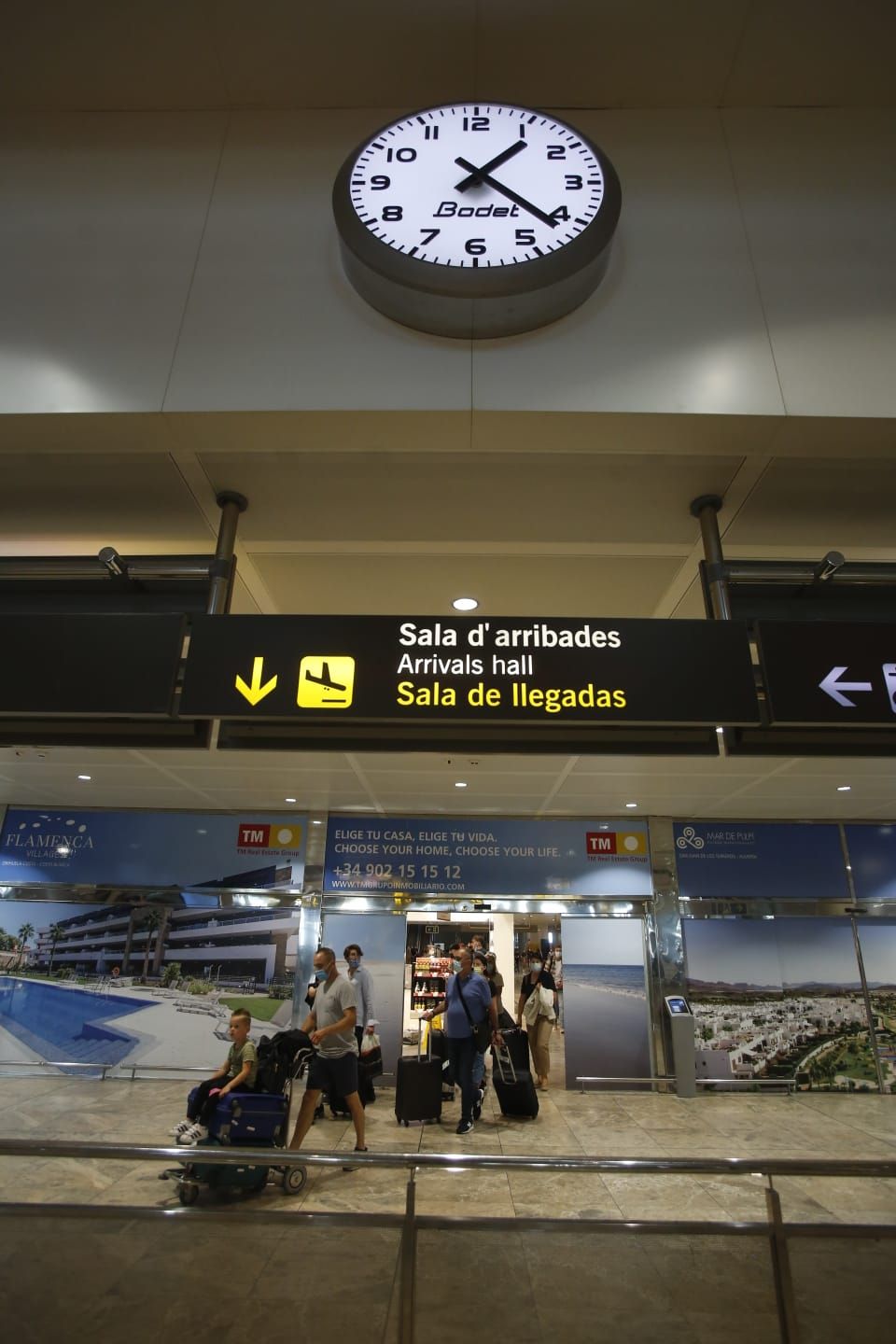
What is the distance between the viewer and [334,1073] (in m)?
4.81

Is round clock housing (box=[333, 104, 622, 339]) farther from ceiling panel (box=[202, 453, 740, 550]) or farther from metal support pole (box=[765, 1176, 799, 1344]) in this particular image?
metal support pole (box=[765, 1176, 799, 1344])

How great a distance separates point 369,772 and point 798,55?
19.1 feet

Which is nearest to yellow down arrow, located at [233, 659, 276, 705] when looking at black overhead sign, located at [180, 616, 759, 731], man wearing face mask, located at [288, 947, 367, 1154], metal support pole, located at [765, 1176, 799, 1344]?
black overhead sign, located at [180, 616, 759, 731]

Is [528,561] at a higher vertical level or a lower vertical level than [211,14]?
lower

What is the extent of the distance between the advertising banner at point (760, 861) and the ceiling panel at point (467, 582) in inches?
228

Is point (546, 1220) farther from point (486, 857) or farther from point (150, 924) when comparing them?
point (150, 924)

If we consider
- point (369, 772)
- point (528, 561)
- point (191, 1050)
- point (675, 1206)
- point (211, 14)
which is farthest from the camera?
point (191, 1050)

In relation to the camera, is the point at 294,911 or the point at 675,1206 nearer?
the point at 675,1206

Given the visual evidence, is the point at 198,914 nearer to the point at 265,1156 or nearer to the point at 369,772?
the point at 369,772

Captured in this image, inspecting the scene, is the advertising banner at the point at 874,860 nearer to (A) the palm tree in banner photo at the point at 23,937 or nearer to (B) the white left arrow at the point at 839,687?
(B) the white left arrow at the point at 839,687

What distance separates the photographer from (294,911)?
857 centimetres

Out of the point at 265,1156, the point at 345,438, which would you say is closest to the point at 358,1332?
the point at 265,1156

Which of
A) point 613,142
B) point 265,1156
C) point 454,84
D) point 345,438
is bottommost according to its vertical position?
point 265,1156

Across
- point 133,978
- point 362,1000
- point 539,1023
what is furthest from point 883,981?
point 133,978
